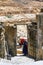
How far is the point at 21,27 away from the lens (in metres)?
25.5

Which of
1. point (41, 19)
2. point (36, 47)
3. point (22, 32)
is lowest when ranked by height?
point (22, 32)

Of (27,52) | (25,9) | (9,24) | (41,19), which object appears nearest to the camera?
(41,19)

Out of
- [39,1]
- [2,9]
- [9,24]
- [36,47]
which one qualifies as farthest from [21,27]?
[36,47]

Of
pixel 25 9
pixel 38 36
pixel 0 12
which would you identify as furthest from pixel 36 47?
pixel 25 9

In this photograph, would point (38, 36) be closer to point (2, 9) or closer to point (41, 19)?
point (41, 19)

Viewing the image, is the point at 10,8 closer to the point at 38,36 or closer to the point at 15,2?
the point at 15,2

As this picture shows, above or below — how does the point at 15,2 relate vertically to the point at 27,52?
above

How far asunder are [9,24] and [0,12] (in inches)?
234

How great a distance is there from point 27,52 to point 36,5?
10.0m

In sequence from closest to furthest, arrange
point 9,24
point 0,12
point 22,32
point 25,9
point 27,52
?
1. point 27,52
2. point 9,24
3. point 0,12
4. point 25,9
5. point 22,32

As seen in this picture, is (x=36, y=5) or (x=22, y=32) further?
(x=22, y=32)

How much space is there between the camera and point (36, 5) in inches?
890

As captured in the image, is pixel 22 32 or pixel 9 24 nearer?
pixel 9 24

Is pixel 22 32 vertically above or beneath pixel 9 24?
beneath
